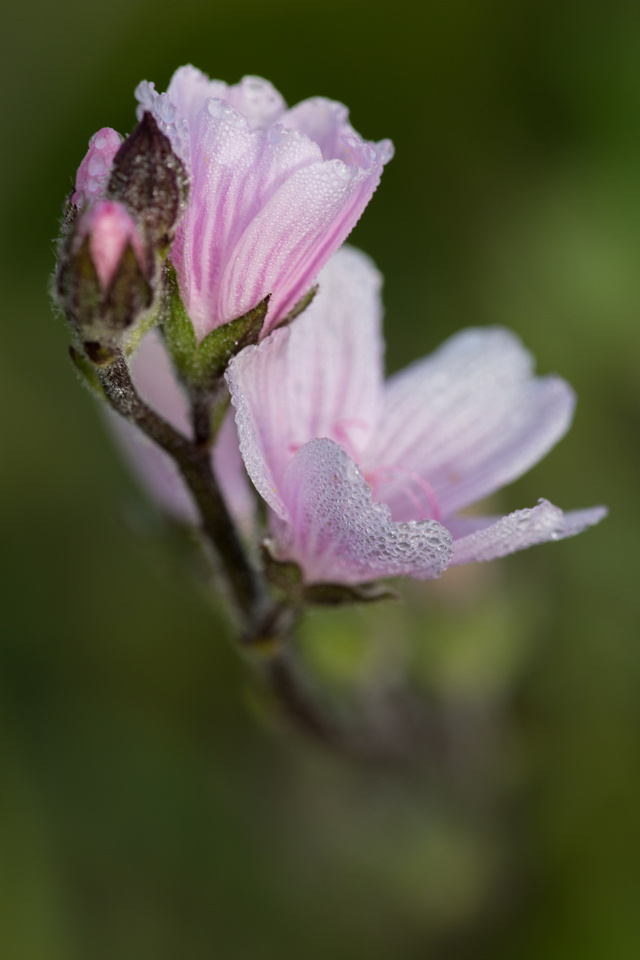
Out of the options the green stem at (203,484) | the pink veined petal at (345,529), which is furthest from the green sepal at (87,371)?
the pink veined petal at (345,529)

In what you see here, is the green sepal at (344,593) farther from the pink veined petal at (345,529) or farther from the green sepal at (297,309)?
the green sepal at (297,309)

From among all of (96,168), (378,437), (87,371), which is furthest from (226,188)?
(378,437)

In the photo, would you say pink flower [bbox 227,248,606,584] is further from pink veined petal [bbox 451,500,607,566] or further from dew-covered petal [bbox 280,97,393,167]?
dew-covered petal [bbox 280,97,393,167]

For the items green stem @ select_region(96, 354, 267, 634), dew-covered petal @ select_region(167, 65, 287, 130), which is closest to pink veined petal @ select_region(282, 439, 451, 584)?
green stem @ select_region(96, 354, 267, 634)

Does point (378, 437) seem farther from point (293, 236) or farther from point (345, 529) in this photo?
point (293, 236)

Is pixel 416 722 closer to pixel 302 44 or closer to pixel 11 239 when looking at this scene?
pixel 11 239
